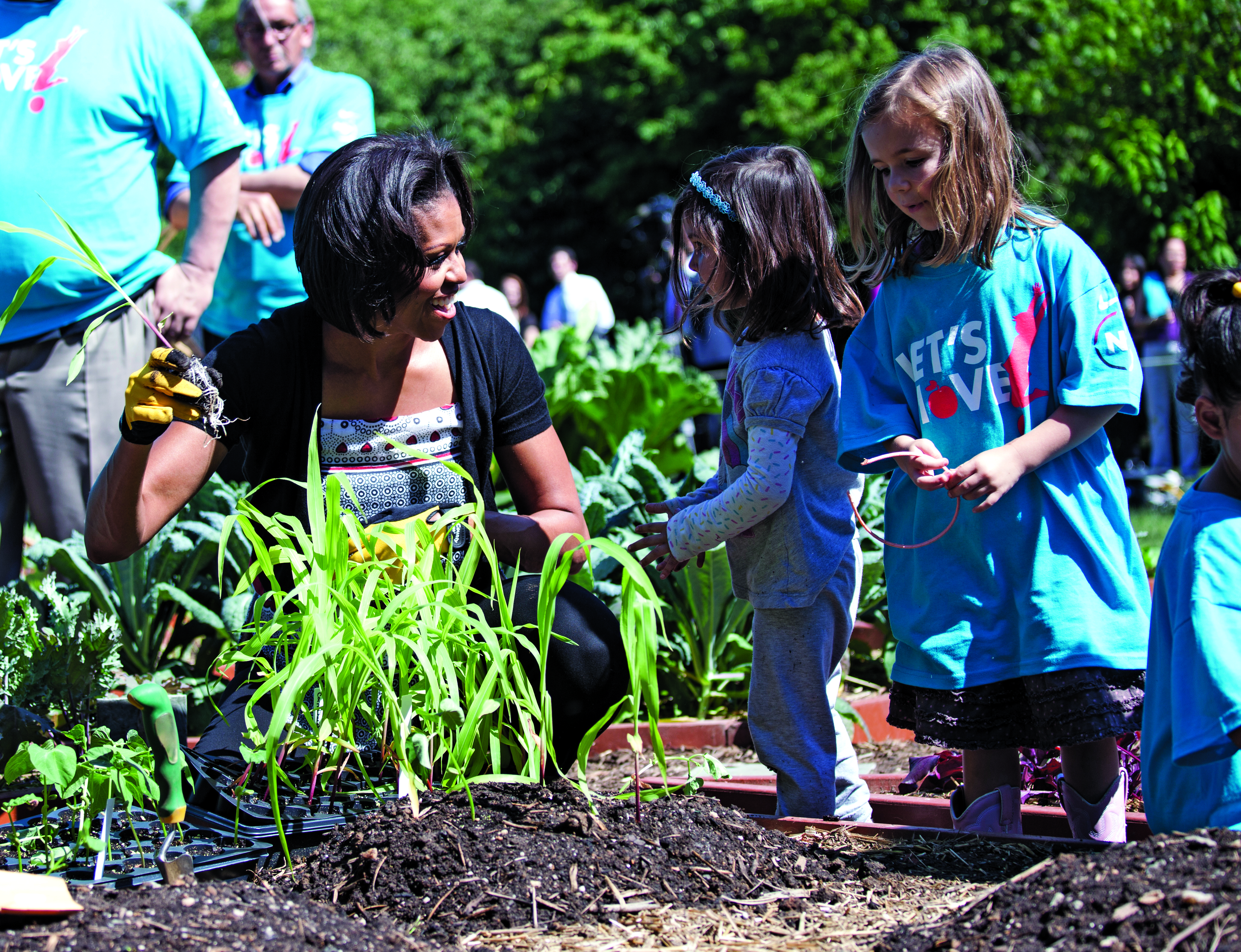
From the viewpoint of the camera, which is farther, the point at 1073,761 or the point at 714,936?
the point at 1073,761

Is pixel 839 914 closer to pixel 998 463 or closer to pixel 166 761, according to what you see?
pixel 998 463

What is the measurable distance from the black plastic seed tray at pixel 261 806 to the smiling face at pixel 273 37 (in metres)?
2.98

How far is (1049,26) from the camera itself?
15.8 m

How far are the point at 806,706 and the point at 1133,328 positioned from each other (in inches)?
338

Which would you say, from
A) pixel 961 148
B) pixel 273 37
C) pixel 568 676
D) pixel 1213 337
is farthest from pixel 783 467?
pixel 273 37

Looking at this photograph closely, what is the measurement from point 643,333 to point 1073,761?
5979 mm

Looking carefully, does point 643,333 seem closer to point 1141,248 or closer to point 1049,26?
point 1141,248

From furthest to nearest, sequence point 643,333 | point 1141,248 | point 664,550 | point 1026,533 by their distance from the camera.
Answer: point 1141,248 → point 643,333 → point 664,550 → point 1026,533

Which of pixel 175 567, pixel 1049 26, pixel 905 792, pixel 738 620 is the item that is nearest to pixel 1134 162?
pixel 738 620

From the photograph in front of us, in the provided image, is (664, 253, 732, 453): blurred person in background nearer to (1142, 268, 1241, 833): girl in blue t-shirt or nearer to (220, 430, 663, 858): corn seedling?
(220, 430, 663, 858): corn seedling

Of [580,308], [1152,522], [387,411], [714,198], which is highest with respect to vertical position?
[580,308]

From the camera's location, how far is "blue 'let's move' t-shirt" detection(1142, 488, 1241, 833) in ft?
5.16

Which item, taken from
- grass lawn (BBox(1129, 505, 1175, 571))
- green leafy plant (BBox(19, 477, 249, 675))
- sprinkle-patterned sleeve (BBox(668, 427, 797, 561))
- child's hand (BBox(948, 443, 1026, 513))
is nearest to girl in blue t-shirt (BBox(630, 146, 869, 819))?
sprinkle-patterned sleeve (BBox(668, 427, 797, 561))

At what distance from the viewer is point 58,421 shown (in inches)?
132
